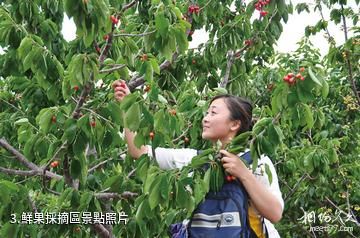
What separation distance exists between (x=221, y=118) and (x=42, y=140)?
112cm

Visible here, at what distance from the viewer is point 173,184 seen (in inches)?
101

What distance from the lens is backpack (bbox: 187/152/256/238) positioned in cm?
253

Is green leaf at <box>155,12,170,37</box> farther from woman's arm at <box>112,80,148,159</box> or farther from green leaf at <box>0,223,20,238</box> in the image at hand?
green leaf at <box>0,223,20,238</box>

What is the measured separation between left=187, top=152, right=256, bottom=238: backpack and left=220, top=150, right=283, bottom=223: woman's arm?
0.19 feet

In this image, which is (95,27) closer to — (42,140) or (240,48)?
(42,140)

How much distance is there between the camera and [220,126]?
2752mm

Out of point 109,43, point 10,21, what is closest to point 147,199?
point 109,43

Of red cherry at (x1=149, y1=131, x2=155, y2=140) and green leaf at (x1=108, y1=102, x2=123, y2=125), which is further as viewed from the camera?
green leaf at (x1=108, y1=102, x2=123, y2=125)

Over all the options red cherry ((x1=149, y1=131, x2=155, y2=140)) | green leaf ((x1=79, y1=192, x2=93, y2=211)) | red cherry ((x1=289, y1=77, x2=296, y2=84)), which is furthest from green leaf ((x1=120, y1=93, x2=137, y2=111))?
green leaf ((x1=79, y1=192, x2=93, y2=211))

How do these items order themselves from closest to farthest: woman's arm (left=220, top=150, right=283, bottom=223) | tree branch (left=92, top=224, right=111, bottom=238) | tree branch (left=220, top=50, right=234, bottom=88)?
woman's arm (left=220, top=150, right=283, bottom=223) < tree branch (left=92, top=224, right=111, bottom=238) < tree branch (left=220, top=50, right=234, bottom=88)

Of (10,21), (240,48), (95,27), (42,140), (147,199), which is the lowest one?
(147,199)

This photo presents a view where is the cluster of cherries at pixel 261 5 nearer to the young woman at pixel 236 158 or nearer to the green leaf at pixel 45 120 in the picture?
the young woman at pixel 236 158

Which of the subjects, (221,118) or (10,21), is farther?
(10,21)

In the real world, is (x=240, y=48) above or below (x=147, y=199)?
above
